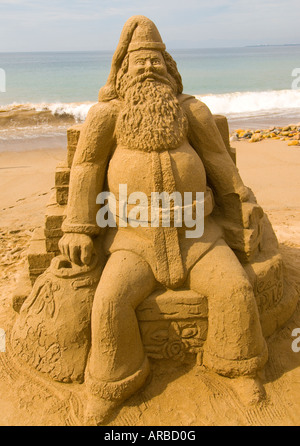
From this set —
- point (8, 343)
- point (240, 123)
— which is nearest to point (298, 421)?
point (8, 343)

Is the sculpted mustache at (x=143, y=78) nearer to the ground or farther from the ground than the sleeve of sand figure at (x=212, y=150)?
farther from the ground

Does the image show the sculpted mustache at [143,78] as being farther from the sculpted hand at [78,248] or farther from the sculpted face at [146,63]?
the sculpted hand at [78,248]

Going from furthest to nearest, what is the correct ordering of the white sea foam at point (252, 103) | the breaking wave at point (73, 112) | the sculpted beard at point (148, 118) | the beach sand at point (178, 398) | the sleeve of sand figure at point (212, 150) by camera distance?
the white sea foam at point (252, 103) → the breaking wave at point (73, 112) → the sleeve of sand figure at point (212, 150) → the sculpted beard at point (148, 118) → the beach sand at point (178, 398)

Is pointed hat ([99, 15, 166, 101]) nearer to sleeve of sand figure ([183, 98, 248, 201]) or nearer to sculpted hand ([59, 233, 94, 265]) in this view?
sleeve of sand figure ([183, 98, 248, 201])

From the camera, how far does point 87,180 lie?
255 centimetres

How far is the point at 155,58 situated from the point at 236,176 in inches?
35.8

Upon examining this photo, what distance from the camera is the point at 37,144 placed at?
11.4 metres

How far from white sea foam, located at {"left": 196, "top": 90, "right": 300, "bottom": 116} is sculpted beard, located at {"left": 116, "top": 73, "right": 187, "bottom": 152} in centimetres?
1545

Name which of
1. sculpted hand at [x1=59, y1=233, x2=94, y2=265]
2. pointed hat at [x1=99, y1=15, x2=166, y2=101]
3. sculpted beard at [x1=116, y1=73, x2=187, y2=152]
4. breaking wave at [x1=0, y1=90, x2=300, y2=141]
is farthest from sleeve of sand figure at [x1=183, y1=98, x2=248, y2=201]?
breaking wave at [x1=0, y1=90, x2=300, y2=141]

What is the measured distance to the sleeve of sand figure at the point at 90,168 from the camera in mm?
2492

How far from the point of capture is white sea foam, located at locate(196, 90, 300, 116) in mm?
17828

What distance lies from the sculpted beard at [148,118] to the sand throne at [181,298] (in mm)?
567

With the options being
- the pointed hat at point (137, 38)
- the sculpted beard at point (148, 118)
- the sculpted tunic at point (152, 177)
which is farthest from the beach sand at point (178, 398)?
the pointed hat at point (137, 38)

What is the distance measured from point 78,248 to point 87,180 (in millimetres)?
428
